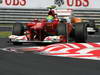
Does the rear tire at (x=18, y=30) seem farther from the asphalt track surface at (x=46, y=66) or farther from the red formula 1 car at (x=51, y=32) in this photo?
the asphalt track surface at (x=46, y=66)

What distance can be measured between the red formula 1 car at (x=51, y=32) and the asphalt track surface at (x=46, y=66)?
4597mm

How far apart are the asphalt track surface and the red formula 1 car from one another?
15.1 ft

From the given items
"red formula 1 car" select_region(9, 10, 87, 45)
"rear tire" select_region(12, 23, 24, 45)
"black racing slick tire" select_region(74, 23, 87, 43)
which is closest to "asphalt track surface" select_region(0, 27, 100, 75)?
"red formula 1 car" select_region(9, 10, 87, 45)

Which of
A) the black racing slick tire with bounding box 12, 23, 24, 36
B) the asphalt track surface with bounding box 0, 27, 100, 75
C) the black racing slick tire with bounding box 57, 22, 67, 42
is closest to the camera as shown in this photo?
the asphalt track surface with bounding box 0, 27, 100, 75

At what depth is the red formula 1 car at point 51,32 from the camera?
48.5 ft

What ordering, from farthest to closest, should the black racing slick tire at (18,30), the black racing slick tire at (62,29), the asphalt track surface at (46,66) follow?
the black racing slick tire at (18,30), the black racing slick tire at (62,29), the asphalt track surface at (46,66)

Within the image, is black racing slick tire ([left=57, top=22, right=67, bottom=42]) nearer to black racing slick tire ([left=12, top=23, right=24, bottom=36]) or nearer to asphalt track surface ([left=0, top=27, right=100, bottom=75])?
Result: black racing slick tire ([left=12, top=23, right=24, bottom=36])

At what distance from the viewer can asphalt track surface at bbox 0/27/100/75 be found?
7594mm

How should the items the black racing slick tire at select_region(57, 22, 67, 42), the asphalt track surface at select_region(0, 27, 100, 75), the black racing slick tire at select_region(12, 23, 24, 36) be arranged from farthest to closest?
the black racing slick tire at select_region(12, 23, 24, 36) < the black racing slick tire at select_region(57, 22, 67, 42) < the asphalt track surface at select_region(0, 27, 100, 75)

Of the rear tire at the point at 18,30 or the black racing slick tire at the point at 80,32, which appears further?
the rear tire at the point at 18,30

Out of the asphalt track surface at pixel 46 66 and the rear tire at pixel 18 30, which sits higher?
the rear tire at pixel 18 30

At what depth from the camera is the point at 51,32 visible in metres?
15.4

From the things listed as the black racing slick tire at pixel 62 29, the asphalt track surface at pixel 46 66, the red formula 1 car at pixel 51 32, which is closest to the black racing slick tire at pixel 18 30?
the red formula 1 car at pixel 51 32

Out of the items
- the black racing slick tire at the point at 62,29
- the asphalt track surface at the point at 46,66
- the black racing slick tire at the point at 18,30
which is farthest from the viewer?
the black racing slick tire at the point at 18,30
